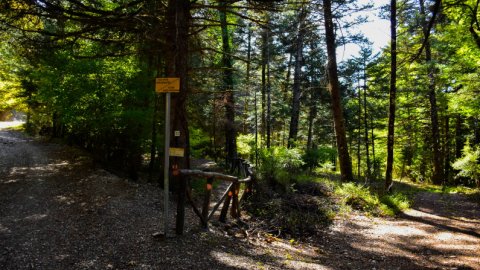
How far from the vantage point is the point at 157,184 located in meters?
10.9

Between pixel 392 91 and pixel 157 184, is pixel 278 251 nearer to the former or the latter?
pixel 157 184

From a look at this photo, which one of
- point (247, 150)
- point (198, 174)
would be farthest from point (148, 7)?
point (247, 150)

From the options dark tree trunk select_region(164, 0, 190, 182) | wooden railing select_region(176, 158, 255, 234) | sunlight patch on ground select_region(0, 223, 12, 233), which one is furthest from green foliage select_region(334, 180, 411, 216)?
sunlight patch on ground select_region(0, 223, 12, 233)

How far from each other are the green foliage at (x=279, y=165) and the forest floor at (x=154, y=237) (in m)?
2.67

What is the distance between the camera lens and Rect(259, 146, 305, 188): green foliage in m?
11.2

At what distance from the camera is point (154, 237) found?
5820 millimetres

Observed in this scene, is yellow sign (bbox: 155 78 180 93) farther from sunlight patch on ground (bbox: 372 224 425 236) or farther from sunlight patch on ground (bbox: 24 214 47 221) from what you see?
sunlight patch on ground (bbox: 372 224 425 236)

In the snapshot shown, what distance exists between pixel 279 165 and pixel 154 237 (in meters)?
7.37

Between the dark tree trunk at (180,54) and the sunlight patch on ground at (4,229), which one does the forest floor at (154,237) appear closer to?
the sunlight patch on ground at (4,229)

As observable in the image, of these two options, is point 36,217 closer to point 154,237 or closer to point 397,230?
point 154,237

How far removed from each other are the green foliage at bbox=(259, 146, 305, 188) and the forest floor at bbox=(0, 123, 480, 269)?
8.76 ft

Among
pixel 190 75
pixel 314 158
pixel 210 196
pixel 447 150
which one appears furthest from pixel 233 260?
pixel 447 150

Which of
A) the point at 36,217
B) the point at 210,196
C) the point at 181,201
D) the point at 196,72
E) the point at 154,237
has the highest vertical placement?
the point at 196,72

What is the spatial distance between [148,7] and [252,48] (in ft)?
60.4
